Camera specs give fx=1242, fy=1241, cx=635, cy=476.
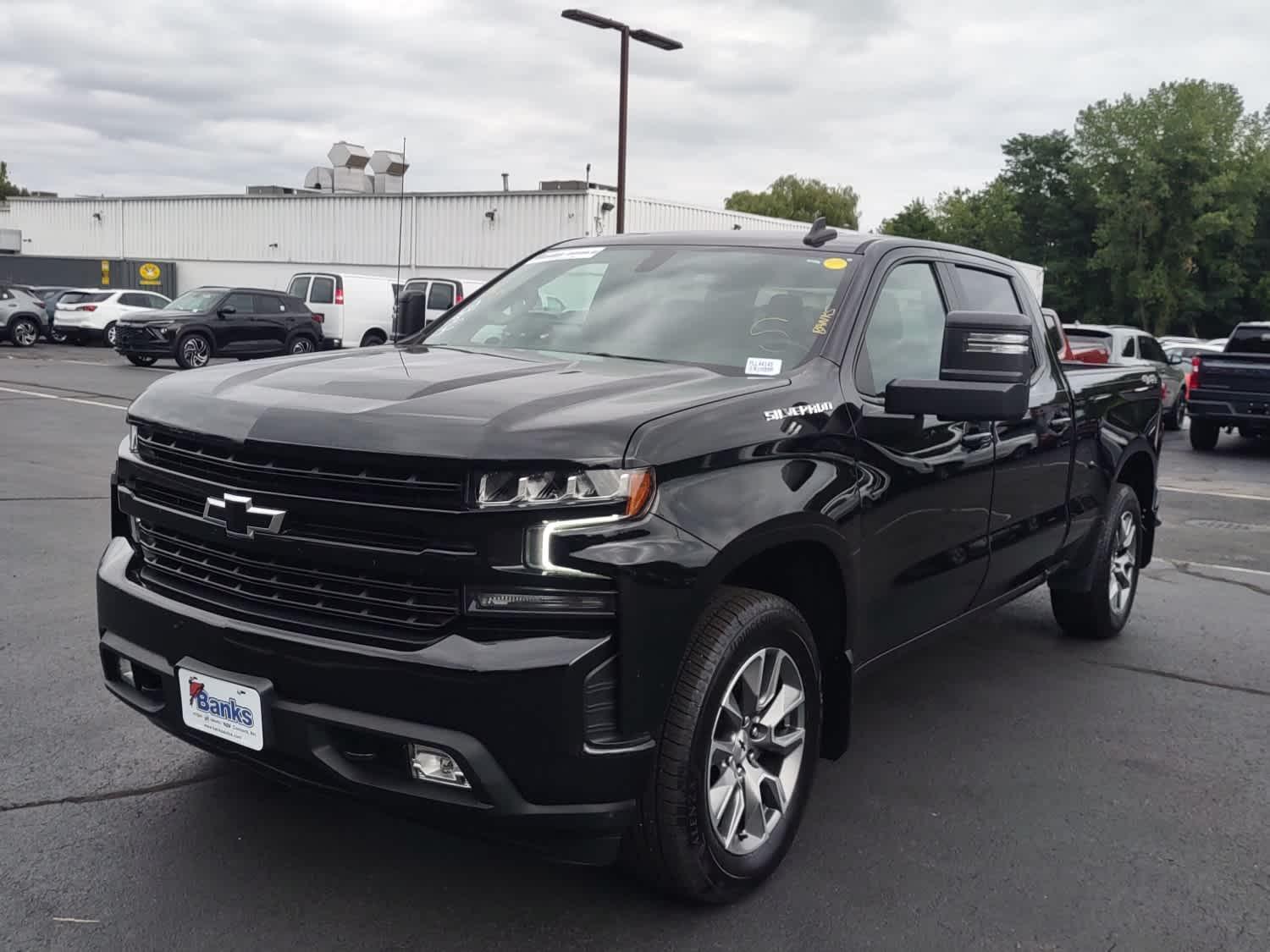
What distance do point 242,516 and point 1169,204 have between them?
233 feet

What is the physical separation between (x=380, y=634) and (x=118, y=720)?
210 centimetres

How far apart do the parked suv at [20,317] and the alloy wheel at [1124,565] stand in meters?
30.5

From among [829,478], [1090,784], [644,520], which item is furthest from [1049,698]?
[644,520]

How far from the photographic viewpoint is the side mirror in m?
3.65

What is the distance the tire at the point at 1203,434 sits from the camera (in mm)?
17219

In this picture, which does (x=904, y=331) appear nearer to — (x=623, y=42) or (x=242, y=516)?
(x=242, y=516)

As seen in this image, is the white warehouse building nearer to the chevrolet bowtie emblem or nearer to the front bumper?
the chevrolet bowtie emblem

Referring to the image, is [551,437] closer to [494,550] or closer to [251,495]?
[494,550]

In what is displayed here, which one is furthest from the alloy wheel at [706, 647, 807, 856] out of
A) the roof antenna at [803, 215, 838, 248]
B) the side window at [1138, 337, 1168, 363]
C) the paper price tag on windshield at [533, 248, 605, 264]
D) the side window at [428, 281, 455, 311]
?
the side window at [428, 281, 455, 311]

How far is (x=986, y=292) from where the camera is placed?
503 cm

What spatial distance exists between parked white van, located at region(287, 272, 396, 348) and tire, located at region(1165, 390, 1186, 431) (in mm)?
15802

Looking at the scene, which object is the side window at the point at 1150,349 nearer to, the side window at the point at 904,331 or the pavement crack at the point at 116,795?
the side window at the point at 904,331

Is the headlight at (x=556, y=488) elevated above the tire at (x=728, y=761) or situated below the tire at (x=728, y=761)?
above

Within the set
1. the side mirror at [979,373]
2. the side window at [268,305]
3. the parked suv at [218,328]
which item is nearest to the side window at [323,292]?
the parked suv at [218,328]
